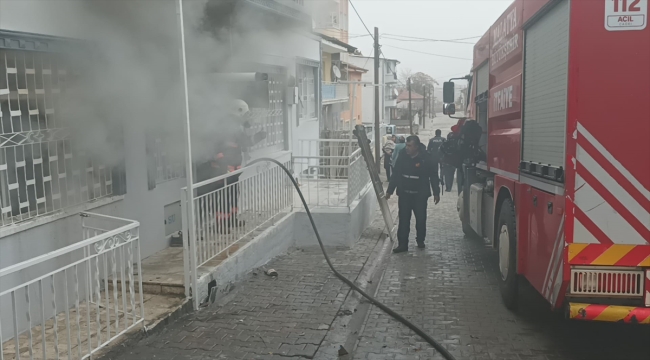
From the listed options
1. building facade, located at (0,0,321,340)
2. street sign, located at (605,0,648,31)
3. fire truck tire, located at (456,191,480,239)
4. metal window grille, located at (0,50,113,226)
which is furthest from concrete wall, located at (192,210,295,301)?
street sign, located at (605,0,648,31)

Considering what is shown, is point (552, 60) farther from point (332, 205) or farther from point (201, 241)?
point (332, 205)

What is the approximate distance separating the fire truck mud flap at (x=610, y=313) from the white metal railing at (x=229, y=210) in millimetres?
3296

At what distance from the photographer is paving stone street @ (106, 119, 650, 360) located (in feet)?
15.5

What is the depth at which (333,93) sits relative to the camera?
25406 millimetres

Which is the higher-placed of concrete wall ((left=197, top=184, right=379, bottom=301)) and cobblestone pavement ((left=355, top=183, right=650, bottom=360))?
concrete wall ((left=197, top=184, right=379, bottom=301))

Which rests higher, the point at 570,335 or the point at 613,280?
the point at 613,280

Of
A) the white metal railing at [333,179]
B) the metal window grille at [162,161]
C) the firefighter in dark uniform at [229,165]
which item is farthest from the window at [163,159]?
the white metal railing at [333,179]

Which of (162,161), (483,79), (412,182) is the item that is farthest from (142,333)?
(483,79)

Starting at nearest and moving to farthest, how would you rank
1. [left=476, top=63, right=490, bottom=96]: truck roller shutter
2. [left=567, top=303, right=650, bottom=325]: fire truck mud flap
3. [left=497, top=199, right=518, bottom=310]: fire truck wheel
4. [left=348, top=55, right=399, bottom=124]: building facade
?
[left=567, top=303, right=650, bottom=325]: fire truck mud flap, [left=497, top=199, right=518, bottom=310]: fire truck wheel, [left=476, top=63, right=490, bottom=96]: truck roller shutter, [left=348, top=55, right=399, bottom=124]: building facade

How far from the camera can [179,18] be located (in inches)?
198

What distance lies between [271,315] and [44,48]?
3.16 metres

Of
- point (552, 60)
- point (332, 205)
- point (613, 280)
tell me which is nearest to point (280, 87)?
point (332, 205)

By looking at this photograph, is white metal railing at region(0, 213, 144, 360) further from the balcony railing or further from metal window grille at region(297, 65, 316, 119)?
the balcony railing

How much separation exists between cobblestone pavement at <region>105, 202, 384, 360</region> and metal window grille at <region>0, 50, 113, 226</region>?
1525 mm
